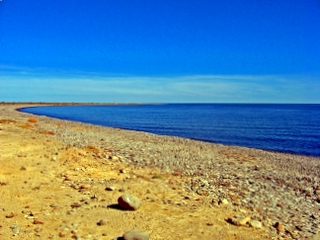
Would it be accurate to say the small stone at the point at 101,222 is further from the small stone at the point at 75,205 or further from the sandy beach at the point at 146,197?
the small stone at the point at 75,205

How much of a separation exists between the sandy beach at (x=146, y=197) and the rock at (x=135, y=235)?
0.38 m

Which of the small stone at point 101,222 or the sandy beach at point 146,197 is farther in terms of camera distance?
the small stone at point 101,222

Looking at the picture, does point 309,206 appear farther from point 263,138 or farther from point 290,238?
point 263,138

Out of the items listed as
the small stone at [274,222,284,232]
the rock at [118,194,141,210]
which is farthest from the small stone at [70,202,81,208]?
the small stone at [274,222,284,232]

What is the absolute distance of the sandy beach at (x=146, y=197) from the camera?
7324mm

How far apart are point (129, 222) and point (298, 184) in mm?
8676

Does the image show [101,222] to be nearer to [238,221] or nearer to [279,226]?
[238,221]

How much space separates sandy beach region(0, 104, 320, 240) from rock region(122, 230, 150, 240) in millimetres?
375

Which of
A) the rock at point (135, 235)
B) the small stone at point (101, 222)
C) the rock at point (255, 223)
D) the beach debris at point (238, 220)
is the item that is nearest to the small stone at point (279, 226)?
the rock at point (255, 223)

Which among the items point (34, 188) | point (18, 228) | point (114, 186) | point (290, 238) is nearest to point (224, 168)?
point (114, 186)

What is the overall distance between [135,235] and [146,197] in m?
2.86

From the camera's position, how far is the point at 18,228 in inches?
273

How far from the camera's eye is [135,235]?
21.7ft

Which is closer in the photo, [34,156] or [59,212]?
[59,212]
